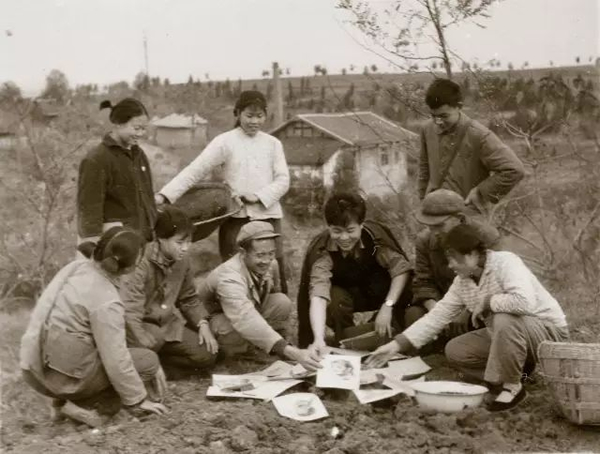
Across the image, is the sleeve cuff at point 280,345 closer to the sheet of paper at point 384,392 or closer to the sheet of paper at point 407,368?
the sheet of paper at point 384,392

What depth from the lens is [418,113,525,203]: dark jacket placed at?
481cm

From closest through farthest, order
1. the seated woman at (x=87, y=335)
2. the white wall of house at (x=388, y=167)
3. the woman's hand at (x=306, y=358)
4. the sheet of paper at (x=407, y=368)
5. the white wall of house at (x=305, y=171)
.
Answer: the seated woman at (x=87, y=335), the woman's hand at (x=306, y=358), the sheet of paper at (x=407, y=368), the white wall of house at (x=388, y=167), the white wall of house at (x=305, y=171)

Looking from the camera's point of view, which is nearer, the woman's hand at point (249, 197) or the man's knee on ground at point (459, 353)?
the man's knee on ground at point (459, 353)

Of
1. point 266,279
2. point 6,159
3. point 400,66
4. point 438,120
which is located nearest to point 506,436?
point 266,279

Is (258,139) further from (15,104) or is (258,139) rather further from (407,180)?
(407,180)

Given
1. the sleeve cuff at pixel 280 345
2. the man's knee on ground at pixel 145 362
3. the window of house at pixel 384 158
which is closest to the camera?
the man's knee on ground at pixel 145 362

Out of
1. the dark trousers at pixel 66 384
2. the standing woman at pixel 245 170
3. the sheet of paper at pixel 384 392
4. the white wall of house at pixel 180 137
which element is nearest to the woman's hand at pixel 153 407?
the dark trousers at pixel 66 384

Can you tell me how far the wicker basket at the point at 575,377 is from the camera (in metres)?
3.57

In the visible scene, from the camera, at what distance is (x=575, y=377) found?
359 centimetres

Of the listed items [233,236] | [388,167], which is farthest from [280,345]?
[388,167]

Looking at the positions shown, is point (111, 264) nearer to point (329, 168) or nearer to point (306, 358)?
point (306, 358)

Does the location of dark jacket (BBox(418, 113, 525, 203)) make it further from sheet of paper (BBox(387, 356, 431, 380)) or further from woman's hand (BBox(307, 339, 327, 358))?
woman's hand (BBox(307, 339, 327, 358))

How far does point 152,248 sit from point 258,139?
1275 mm

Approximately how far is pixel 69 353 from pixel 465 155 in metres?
2.73
